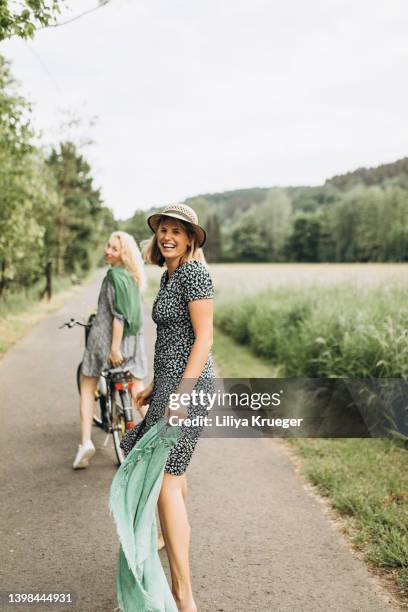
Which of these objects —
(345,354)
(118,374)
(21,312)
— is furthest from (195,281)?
(21,312)

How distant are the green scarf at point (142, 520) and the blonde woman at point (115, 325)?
8.02 feet

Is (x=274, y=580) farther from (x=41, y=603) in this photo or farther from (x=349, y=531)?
(x=41, y=603)

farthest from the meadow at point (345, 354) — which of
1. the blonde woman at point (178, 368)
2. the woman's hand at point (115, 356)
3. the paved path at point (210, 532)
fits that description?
the woman's hand at point (115, 356)

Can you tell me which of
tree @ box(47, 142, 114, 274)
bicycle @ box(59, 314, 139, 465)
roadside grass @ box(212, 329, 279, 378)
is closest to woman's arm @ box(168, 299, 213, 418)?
bicycle @ box(59, 314, 139, 465)

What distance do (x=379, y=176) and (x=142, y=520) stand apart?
12724 millimetres

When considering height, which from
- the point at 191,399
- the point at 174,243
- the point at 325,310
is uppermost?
the point at 174,243

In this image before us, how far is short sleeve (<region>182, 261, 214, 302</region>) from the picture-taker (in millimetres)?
2949

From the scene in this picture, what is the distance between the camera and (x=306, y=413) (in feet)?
23.5

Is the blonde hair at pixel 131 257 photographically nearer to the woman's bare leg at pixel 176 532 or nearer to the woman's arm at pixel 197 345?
the woman's arm at pixel 197 345

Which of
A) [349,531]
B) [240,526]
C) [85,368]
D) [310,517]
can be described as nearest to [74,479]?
[85,368]

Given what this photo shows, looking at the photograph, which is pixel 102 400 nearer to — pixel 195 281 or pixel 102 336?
pixel 102 336

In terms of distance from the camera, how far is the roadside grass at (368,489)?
369 cm

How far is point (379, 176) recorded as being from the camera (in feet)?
46.2

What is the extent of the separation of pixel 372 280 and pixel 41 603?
8539 millimetres
